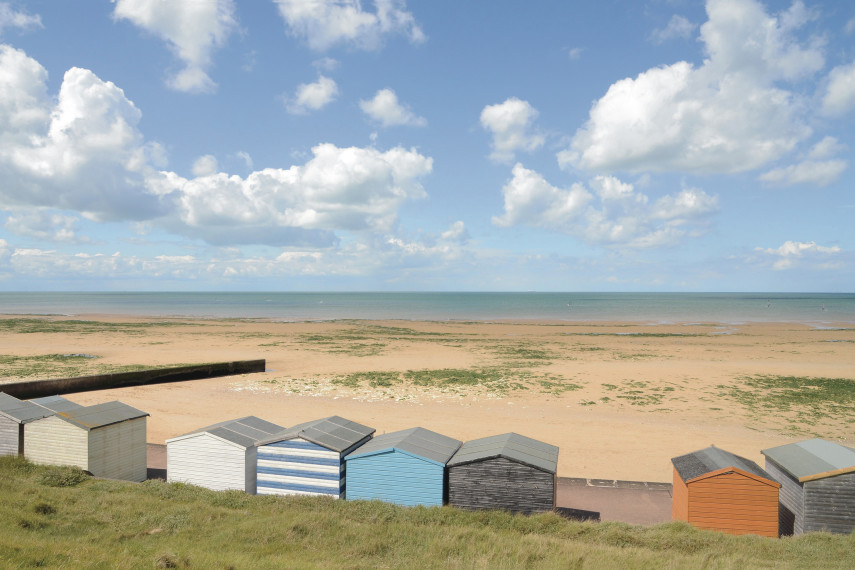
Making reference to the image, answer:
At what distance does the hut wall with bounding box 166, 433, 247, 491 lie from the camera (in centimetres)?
1283

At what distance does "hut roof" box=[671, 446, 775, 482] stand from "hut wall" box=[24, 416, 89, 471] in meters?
14.3

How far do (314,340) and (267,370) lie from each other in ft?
66.4

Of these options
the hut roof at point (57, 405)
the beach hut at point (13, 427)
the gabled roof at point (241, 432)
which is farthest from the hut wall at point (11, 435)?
the gabled roof at point (241, 432)

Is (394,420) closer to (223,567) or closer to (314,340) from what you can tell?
(223,567)

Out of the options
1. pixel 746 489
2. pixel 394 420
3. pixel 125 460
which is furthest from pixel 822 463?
pixel 125 460

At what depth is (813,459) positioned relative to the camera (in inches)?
444

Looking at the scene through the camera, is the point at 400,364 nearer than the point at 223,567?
No

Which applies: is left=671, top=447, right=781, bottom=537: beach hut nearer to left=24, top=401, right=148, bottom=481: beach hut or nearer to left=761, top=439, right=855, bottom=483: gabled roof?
left=761, top=439, right=855, bottom=483: gabled roof

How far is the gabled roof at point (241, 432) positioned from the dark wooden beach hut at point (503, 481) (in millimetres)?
4997

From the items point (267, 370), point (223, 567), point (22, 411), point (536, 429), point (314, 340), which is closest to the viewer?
point (223, 567)

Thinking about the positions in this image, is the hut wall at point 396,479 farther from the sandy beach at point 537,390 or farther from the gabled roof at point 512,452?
the sandy beach at point 537,390

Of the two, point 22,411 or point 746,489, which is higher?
point 22,411

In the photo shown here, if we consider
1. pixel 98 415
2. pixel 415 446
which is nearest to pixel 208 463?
pixel 98 415

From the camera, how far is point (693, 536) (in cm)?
1056
